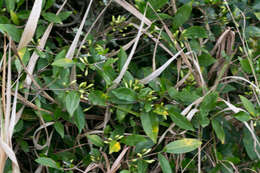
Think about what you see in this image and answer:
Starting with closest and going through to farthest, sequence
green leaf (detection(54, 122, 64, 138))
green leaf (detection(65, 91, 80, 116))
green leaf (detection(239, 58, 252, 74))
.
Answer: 1. green leaf (detection(65, 91, 80, 116))
2. green leaf (detection(54, 122, 64, 138))
3. green leaf (detection(239, 58, 252, 74))

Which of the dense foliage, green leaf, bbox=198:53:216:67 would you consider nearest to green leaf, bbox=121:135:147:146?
the dense foliage

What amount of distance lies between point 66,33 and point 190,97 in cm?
51

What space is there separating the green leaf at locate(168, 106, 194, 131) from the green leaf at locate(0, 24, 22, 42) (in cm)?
51

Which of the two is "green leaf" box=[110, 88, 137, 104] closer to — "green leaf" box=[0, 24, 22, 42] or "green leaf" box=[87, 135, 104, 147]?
"green leaf" box=[87, 135, 104, 147]

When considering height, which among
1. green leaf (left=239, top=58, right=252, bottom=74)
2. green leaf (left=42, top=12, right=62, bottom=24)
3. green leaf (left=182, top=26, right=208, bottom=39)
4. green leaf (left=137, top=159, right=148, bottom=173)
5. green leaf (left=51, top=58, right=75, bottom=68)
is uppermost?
green leaf (left=42, top=12, right=62, bottom=24)

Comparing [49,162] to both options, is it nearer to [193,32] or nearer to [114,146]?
[114,146]

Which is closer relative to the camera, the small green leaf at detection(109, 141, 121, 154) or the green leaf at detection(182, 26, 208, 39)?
the small green leaf at detection(109, 141, 121, 154)

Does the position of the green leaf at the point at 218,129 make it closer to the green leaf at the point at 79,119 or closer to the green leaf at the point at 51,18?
the green leaf at the point at 79,119

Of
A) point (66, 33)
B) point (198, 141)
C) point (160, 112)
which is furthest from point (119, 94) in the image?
point (66, 33)

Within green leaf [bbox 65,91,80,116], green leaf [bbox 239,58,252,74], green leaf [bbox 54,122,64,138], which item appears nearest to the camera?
green leaf [bbox 65,91,80,116]

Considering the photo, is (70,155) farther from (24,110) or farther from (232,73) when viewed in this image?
(232,73)

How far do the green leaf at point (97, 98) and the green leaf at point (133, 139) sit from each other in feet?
0.43

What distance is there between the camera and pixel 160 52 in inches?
43.9

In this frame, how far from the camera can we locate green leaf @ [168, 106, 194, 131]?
924 millimetres
